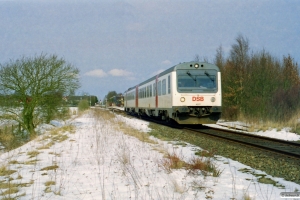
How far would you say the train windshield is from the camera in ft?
53.6

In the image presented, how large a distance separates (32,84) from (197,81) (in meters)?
10.2

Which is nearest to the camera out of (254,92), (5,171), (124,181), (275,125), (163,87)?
(124,181)

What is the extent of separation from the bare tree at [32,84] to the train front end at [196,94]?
775 cm

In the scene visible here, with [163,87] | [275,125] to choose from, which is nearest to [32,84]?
[163,87]

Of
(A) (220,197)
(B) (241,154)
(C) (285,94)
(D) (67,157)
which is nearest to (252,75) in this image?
(C) (285,94)

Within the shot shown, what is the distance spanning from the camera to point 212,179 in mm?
5863

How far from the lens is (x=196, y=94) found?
53.3ft

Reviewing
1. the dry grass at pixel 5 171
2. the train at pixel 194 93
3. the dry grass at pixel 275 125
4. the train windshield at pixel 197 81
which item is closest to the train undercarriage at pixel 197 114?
the train at pixel 194 93

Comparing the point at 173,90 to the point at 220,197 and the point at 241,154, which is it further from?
the point at 220,197

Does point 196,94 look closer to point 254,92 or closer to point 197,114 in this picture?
point 197,114

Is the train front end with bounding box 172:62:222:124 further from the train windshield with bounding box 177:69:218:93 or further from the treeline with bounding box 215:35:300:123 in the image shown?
the treeline with bounding box 215:35:300:123

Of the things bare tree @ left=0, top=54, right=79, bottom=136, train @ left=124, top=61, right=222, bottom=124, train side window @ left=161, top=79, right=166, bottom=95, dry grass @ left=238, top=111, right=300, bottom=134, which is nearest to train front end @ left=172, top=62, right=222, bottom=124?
train @ left=124, top=61, right=222, bottom=124

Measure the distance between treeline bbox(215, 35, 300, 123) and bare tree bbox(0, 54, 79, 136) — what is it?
11.6m

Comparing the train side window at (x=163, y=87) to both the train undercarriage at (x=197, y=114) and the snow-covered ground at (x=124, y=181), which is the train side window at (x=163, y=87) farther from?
the snow-covered ground at (x=124, y=181)
